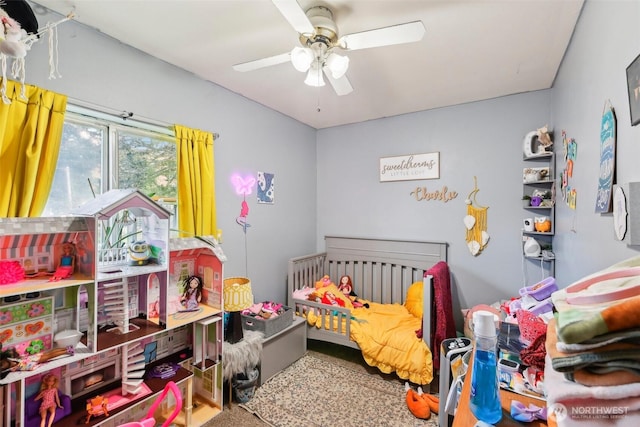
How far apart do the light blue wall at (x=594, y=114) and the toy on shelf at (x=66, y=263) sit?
2305 mm

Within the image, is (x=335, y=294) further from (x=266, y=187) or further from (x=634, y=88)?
(x=634, y=88)

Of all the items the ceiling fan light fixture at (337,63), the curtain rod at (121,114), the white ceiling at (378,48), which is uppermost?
the white ceiling at (378,48)

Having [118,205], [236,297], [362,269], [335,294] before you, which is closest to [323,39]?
[118,205]

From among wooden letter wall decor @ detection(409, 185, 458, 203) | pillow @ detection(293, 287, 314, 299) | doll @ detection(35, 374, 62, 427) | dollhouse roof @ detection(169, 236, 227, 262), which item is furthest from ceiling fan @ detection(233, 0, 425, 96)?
pillow @ detection(293, 287, 314, 299)

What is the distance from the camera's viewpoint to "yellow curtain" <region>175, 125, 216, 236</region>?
7.11 ft

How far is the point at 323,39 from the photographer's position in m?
1.55

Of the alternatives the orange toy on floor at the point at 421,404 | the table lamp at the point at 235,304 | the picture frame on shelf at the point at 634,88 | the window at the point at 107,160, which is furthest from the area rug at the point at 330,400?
the picture frame on shelf at the point at 634,88

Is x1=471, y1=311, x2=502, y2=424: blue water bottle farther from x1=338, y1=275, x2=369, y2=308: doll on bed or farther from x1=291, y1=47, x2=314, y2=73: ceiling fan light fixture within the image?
x1=338, y1=275, x2=369, y2=308: doll on bed

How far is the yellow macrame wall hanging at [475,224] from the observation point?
2807 millimetres

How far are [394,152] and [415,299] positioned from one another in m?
1.61

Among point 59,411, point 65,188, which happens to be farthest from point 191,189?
point 59,411

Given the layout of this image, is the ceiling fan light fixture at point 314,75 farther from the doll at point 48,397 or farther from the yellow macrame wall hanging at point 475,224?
the doll at point 48,397

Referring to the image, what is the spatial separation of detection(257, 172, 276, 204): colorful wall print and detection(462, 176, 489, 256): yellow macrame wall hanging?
6.52 feet

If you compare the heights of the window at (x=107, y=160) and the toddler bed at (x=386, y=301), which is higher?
the window at (x=107, y=160)
